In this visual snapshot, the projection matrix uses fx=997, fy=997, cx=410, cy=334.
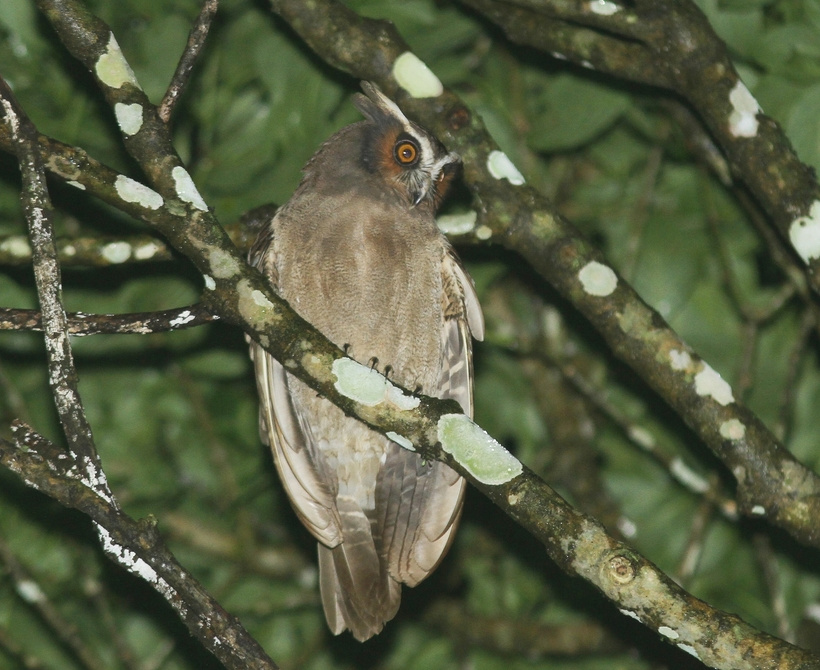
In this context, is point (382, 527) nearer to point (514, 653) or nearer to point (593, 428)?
point (514, 653)

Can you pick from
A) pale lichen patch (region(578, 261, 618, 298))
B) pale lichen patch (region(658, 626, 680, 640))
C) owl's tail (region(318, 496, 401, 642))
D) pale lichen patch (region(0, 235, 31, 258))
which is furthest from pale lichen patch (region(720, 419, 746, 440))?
pale lichen patch (region(0, 235, 31, 258))

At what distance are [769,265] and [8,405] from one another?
16.3 feet

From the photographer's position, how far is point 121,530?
3148 mm

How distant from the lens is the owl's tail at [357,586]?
468cm

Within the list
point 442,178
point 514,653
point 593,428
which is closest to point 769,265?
point 593,428

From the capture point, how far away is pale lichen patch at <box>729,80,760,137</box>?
443 cm

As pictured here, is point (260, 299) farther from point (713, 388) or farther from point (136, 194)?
point (713, 388)

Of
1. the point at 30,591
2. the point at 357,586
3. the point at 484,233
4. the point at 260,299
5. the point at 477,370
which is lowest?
the point at 30,591

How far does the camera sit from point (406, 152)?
16.9 feet

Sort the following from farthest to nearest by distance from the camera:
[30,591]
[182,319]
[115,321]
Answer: [30,591], [182,319], [115,321]

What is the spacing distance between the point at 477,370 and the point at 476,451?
3.41m

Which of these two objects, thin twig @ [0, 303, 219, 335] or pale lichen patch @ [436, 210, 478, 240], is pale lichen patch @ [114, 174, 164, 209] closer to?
thin twig @ [0, 303, 219, 335]

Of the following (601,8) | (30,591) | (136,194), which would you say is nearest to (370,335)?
(136,194)

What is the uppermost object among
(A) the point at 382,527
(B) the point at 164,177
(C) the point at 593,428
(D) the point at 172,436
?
(B) the point at 164,177
